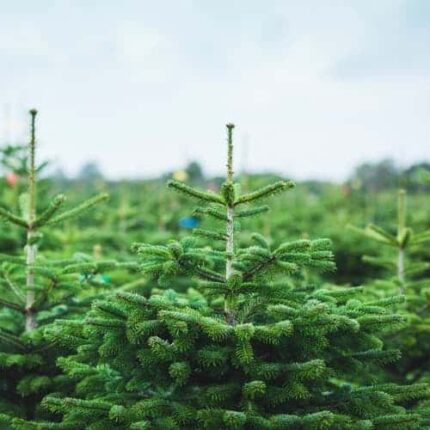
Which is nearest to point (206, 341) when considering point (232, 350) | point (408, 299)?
point (232, 350)

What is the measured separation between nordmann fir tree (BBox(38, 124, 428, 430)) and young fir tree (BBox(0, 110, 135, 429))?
560 mm

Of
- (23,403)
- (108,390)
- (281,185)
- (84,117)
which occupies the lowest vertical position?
(23,403)

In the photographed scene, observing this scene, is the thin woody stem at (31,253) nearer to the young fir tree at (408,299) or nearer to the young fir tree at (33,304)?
the young fir tree at (33,304)

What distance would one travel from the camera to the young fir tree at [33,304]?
4.01 meters

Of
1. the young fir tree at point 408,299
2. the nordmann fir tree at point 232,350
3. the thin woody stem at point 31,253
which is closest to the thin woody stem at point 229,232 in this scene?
the nordmann fir tree at point 232,350

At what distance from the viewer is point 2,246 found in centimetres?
807

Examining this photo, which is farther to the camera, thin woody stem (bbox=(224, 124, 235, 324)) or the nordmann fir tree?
thin woody stem (bbox=(224, 124, 235, 324))

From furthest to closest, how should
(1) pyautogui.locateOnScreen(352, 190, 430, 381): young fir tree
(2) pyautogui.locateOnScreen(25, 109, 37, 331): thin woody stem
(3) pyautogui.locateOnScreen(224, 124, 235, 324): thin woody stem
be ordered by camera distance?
(1) pyautogui.locateOnScreen(352, 190, 430, 381): young fir tree, (2) pyautogui.locateOnScreen(25, 109, 37, 331): thin woody stem, (3) pyautogui.locateOnScreen(224, 124, 235, 324): thin woody stem

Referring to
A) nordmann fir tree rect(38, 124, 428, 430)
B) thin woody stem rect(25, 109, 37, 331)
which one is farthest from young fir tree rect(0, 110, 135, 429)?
nordmann fir tree rect(38, 124, 428, 430)

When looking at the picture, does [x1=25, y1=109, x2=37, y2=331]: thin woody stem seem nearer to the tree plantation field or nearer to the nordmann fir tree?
the tree plantation field

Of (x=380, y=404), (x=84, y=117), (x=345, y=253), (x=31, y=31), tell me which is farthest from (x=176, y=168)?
(x=380, y=404)

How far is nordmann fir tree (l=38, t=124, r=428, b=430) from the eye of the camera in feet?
10.0

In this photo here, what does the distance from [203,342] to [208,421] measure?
45 centimetres

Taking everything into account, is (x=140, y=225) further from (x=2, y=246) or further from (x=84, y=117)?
(x=84, y=117)
